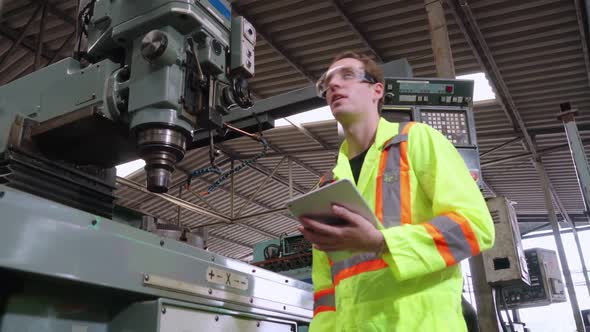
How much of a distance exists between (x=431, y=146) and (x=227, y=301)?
768mm

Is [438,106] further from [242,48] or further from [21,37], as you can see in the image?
[21,37]

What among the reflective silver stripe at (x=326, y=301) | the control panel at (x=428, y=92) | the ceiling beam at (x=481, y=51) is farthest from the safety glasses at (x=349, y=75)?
the ceiling beam at (x=481, y=51)

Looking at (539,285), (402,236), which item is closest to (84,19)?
(402,236)

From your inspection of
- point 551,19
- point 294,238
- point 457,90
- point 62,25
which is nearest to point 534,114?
point 551,19

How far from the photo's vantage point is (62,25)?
5410 millimetres

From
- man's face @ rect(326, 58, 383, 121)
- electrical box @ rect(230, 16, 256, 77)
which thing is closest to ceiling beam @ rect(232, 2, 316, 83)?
electrical box @ rect(230, 16, 256, 77)

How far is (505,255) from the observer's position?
2.54 meters

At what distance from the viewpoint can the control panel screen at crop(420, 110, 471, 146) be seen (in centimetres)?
249

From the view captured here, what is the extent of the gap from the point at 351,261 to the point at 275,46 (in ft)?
16.5

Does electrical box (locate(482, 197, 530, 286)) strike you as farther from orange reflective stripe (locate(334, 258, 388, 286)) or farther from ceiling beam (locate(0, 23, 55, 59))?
ceiling beam (locate(0, 23, 55, 59))

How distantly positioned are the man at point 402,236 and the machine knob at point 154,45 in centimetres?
52

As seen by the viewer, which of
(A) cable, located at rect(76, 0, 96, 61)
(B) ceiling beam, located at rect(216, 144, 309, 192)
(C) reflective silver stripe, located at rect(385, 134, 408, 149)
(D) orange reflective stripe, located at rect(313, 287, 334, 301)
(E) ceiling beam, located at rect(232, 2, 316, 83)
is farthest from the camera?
(B) ceiling beam, located at rect(216, 144, 309, 192)

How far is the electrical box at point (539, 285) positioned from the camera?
3.77m

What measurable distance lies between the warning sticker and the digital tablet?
1.73 feet
